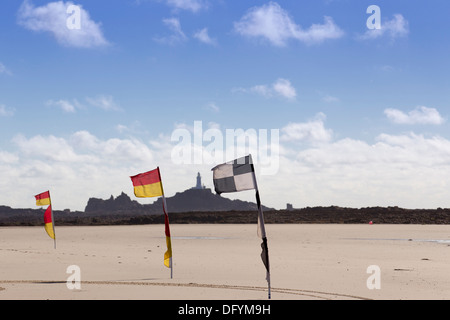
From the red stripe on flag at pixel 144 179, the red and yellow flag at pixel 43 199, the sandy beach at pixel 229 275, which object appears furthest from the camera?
the red and yellow flag at pixel 43 199

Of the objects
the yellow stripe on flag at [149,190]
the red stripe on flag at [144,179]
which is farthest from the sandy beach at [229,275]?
the red stripe on flag at [144,179]

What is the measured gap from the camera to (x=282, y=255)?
76.1 ft

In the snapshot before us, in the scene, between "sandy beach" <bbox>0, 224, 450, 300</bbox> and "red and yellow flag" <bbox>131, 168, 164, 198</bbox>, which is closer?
"sandy beach" <bbox>0, 224, 450, 300</bbox>

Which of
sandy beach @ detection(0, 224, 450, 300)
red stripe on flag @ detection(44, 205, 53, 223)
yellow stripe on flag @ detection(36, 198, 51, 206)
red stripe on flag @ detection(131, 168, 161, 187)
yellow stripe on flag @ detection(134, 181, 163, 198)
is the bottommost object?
sandy beach @ detection(0, 224, 450, 300)

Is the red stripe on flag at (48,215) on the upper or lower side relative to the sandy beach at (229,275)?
upper

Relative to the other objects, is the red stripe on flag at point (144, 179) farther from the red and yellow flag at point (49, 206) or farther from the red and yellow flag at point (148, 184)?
the red and yellow flag at point (49, 206)

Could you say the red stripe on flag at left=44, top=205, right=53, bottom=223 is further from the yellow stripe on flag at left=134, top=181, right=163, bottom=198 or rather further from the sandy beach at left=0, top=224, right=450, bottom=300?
the yellow stripe on flag at left=134, top=181, right=163, bottom=198

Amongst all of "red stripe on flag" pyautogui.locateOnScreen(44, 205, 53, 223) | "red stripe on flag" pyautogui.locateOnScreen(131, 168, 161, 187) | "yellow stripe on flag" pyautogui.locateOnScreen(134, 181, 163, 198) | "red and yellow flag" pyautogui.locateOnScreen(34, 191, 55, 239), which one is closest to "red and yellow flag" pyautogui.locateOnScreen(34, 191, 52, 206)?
"red and yellow flag" pyautogui.locateOnScreen(34, 191, 55, 239)

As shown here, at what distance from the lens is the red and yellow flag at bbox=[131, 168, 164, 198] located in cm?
1591

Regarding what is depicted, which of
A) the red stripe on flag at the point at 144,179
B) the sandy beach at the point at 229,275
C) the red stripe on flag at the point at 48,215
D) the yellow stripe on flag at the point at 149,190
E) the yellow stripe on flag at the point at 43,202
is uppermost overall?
the red stripe on flag at the point at 144,179

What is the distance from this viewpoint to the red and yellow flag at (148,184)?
1591 cm
